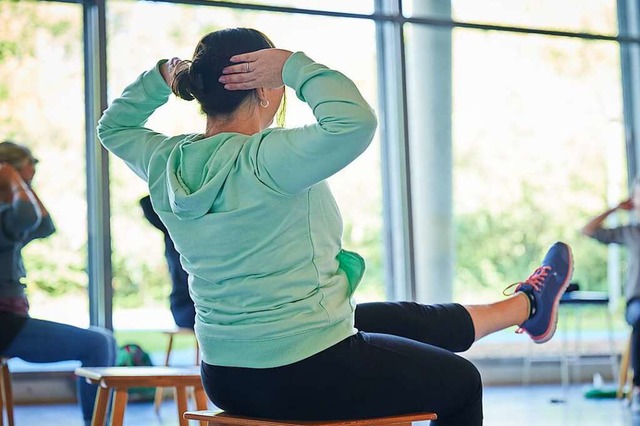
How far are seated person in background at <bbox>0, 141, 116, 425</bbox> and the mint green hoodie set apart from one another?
7.15 ft

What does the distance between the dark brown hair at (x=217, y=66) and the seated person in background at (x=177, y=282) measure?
1883 mm

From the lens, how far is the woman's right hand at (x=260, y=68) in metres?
1.66

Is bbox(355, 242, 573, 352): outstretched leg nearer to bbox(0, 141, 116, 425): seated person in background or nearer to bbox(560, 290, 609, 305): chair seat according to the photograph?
bbox(0, 141, 116, 425): seated person in background

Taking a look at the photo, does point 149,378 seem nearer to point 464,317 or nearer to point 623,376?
point 464,317

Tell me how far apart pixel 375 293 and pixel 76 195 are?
6.10 ft

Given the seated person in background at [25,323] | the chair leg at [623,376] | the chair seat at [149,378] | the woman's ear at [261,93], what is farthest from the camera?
the chair leg at [623,376]

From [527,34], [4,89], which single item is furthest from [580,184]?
[4,89]

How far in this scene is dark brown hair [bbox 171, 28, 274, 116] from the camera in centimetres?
172

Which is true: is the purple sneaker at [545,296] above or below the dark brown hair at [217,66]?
below

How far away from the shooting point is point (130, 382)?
7.99ft

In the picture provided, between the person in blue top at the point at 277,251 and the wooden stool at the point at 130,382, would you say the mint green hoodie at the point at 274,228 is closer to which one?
the person in blue top at the point at 277,251

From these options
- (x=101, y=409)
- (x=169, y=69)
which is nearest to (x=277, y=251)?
(x=169, y=69)

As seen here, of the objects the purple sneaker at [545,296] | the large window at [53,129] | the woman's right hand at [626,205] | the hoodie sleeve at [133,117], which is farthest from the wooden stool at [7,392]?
the woman's right hand at [626,205]

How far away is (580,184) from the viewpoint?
6.12 meters
